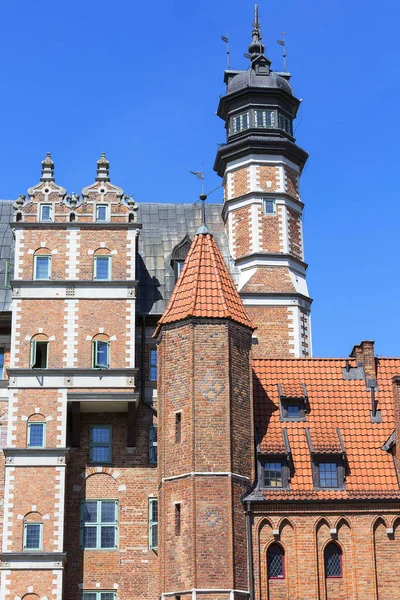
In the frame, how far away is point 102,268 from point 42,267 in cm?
253

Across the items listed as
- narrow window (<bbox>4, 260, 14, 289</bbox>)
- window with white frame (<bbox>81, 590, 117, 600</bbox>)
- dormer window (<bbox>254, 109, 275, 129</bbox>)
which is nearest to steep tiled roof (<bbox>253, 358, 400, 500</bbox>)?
window with white frame (<bbox>81, 590, 117, 600</bbox>)

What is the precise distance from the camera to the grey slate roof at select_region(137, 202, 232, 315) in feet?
188

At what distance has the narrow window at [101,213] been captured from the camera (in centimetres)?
5538

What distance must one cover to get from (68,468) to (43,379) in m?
3.77

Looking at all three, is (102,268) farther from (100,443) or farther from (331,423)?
(331,423)

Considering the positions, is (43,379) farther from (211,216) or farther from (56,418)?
(211,216)

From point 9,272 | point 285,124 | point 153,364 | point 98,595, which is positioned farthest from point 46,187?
point 98,595

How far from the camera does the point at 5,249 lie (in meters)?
59.1

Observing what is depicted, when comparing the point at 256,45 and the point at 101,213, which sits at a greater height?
the point at 256,45

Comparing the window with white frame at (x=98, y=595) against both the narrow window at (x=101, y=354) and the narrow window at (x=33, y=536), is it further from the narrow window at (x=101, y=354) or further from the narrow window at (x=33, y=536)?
the narrow window at (x=101, y=354)

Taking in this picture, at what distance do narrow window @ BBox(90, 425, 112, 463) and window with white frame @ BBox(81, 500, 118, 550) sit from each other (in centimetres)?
181

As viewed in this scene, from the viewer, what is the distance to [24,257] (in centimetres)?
5453

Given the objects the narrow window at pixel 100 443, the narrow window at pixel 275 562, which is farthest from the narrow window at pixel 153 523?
the narrow window at pixel 275 562

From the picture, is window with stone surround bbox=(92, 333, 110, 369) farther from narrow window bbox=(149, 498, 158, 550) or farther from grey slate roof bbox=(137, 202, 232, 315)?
narrow window bbox=(149, 498, 158, 550)
